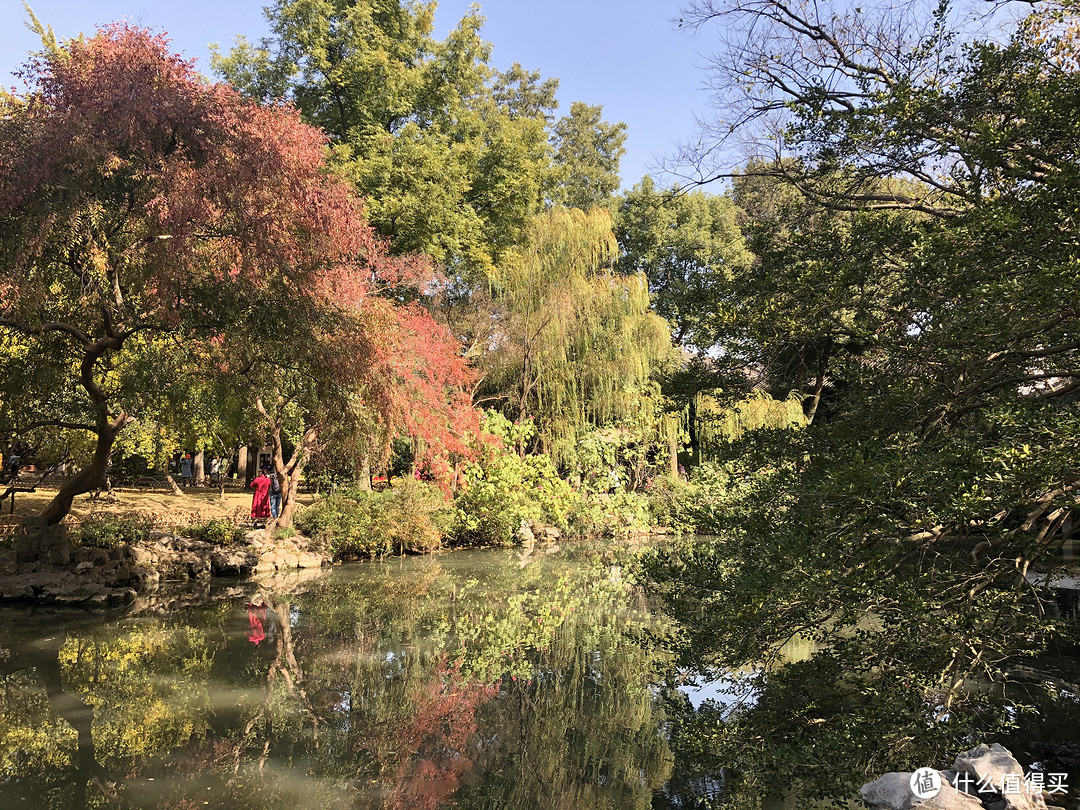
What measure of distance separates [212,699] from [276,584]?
5.53 meters

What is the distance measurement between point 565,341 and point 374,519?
5.77 meters

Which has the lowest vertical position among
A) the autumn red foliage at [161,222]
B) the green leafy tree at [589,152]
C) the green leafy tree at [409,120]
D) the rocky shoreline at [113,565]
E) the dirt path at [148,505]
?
the rocky shoreline at [113,565]

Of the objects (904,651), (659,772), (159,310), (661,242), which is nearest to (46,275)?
(159,310)

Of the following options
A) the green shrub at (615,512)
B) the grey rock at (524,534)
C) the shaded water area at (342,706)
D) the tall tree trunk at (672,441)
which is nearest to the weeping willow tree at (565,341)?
the tall tree trunk at (672,441)

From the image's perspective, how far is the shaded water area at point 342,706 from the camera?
4.27 m

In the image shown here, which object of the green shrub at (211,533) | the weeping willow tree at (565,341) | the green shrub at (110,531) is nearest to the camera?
the green shrub at (110,531)

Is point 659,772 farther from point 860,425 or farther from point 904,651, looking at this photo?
point 860,425

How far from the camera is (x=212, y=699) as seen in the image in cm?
575

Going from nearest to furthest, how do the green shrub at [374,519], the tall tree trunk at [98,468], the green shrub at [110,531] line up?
the tall tree trunk at [98,468] → the green shrub at [110,531] → the green shrub at [374,519]

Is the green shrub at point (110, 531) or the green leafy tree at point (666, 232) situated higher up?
the green leafy tree at point (666, 232)

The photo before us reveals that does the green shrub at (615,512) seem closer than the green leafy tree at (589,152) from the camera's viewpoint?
Yes

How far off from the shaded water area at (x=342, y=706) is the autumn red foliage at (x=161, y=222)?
2.67m

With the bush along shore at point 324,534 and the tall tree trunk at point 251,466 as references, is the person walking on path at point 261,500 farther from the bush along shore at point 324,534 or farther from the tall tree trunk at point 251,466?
the tall tree trunk at point 251,466

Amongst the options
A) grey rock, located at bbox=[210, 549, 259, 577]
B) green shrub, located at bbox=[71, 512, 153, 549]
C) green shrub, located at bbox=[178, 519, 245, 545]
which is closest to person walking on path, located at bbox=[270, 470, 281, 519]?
green shrub, located at bbox=[178, 519, 245, 545]
